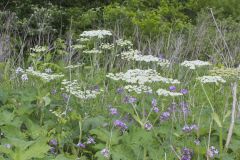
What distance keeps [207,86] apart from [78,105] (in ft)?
7.05

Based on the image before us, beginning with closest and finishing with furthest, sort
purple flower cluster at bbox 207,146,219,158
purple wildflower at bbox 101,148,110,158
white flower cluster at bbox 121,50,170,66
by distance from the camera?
purple wildflower at bbox 101,148,110,158 < purple flower cluster at bbox 207,146,219,158 < white flower cluster at bbox 121,50,170,66

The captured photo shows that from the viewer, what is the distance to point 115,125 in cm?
290

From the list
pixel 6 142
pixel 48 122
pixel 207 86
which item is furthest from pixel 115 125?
pixel 207 86

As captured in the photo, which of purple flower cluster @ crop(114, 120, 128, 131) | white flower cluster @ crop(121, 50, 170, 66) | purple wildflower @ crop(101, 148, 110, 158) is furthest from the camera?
white flower cluster @ crop(121, 50, 170, 66)

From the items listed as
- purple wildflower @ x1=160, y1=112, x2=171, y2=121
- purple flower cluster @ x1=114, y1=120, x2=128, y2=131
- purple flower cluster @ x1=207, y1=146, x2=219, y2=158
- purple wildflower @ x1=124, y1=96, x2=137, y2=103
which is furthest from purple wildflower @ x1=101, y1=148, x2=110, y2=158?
purple wildflower @ x1=160, y1=112, x2=171, y2=121

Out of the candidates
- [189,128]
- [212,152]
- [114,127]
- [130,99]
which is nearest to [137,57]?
[130,99]

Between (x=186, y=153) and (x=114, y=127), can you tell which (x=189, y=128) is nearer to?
(x=186, y=153)

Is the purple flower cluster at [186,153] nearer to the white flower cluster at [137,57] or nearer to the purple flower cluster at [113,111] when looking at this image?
the purple flower cluster at [113,111]

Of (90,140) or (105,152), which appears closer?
(105,152)

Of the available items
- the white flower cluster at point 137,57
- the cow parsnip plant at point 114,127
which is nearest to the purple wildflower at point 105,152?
the cow parsnip plant at point 114,127

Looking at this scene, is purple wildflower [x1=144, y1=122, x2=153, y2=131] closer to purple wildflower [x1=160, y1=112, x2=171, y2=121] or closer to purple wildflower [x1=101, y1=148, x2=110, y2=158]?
purple wildflower [x1=160, y1=112, x2=171, y2=121]

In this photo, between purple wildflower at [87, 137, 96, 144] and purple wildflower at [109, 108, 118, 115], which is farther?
purple wildflower at [109, 108, 118, 115]

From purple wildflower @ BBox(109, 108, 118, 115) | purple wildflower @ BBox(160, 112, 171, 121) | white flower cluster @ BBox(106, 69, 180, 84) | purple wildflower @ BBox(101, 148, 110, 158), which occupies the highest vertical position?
white flower cluster @ BBox(106, 69, 180, 84)

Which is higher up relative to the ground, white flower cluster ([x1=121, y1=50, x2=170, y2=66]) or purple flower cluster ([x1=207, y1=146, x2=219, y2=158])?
white flower cluster ([x1=121, y1=50, x2=170, y2=66])
